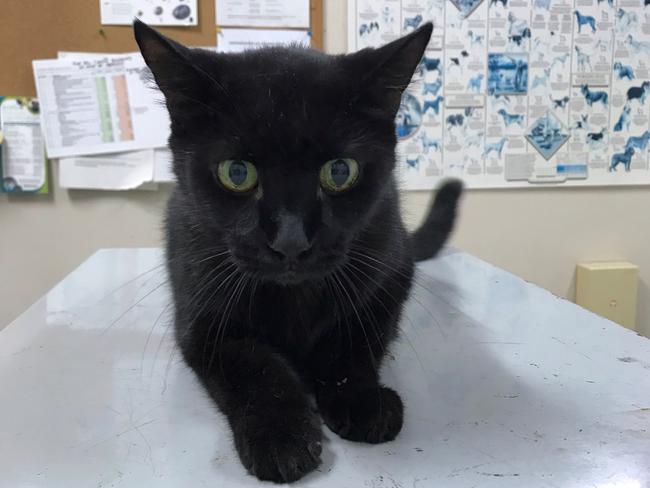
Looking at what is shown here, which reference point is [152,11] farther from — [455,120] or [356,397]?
[356,397]

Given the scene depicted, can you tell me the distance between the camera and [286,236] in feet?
1.74

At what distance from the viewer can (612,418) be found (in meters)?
0.58

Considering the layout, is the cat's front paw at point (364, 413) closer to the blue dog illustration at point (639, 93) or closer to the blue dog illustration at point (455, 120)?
the blue dog illustration at point (455, 120)

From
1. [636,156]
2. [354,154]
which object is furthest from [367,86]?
[636,156]

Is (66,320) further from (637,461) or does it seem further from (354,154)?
(637,461)

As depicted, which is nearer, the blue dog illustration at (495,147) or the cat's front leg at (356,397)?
the cat's front leg at (356,397)

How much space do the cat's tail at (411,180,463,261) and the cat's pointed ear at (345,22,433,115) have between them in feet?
2.03

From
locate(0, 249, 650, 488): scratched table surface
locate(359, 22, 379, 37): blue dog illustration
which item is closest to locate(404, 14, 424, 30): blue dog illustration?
locate(359, 22, 379, 37): blue dog illustration

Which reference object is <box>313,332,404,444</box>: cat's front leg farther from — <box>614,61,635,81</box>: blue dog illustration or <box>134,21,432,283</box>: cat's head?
<box>614,61,635,81</box>: blue dog illustration

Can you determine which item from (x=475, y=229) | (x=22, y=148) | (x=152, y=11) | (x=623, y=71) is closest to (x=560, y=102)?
(x=623, y=71)

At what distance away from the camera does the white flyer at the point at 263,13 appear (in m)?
1.54

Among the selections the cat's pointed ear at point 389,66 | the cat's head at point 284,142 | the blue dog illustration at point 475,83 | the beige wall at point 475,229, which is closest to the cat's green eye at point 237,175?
the cat's head at point 284,142

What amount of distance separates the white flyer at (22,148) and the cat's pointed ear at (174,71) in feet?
3.74

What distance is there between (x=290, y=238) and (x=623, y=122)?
162cm
